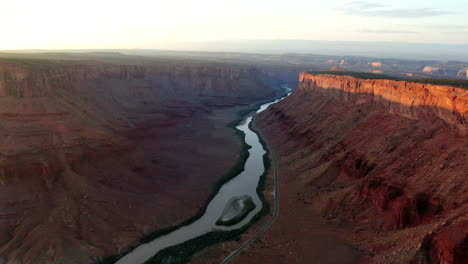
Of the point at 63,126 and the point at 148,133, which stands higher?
the point at 63,126

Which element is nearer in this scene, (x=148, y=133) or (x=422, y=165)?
(x=422, y=165)

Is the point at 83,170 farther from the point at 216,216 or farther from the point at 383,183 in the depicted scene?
the point at 383,183

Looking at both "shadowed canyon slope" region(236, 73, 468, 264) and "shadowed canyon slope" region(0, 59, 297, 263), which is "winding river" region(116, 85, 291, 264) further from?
"shadowed canyon slope" region(236, 73, 468, 264)

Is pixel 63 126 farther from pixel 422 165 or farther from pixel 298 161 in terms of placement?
pixel 422 165

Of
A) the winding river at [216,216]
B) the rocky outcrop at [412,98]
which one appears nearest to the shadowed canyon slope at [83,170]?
the winding river at [216,216]

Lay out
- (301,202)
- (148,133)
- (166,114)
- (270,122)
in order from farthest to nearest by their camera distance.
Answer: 1. (166,114)
2. (270,122)
3. (148,133)
4. (301,202)

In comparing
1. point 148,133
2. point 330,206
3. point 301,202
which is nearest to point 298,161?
point 301,202

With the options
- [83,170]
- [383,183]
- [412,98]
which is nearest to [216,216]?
[83,170]
